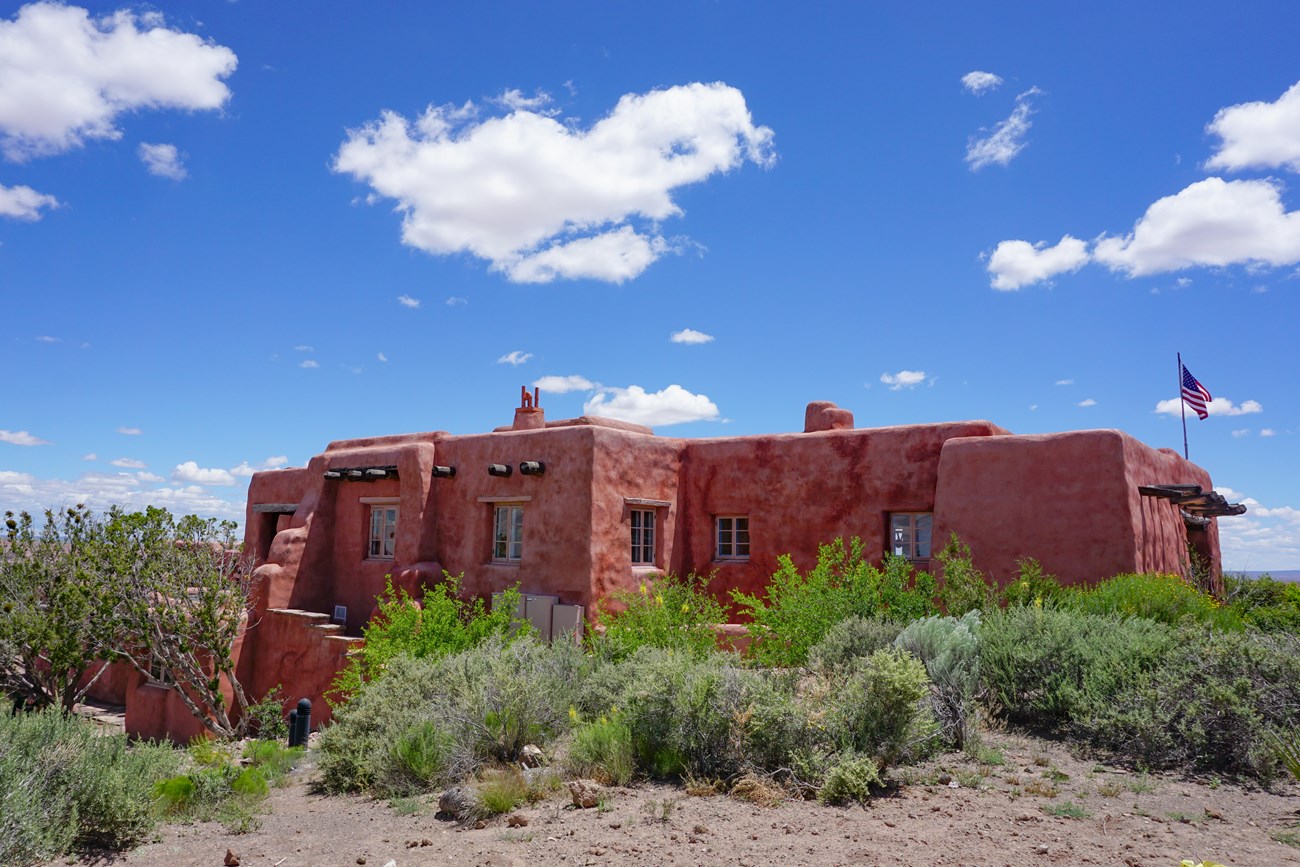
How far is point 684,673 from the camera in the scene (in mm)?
7562

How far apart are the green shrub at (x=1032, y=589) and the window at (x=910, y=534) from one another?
7.19 ft

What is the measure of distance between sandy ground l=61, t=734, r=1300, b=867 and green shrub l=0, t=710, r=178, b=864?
32 cm

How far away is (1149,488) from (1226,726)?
267 inches

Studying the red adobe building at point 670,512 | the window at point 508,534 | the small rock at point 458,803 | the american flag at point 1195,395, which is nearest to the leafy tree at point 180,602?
the red adobe building at point 670,512

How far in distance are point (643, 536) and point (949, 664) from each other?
27.5 ft

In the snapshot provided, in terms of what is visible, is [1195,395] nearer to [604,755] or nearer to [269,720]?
[604,755]

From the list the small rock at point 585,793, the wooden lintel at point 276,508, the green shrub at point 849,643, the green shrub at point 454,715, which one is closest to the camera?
the small rock at point 585,793

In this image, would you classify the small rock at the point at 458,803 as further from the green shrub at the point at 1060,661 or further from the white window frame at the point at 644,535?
the white window frame at the point at 644,535

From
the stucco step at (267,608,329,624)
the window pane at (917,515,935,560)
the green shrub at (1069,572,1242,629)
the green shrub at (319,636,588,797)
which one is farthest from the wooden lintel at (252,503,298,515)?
the green shrub at (1069,572,1242,629)

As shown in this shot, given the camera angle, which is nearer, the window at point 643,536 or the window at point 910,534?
the window at point 910,534

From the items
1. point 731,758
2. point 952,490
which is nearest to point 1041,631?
point 731,758

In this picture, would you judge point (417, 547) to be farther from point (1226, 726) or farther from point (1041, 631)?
point (1226, 726)

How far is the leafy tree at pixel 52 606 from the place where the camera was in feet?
47.3

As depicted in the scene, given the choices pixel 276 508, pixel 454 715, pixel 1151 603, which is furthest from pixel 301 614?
pixel 1151 603
